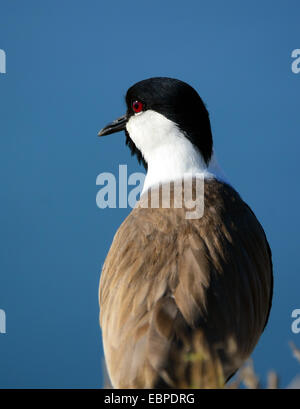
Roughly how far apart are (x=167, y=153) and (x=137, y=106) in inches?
22.0

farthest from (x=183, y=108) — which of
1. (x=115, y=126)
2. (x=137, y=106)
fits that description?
(x=115, y=126)

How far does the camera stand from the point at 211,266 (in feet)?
12.0

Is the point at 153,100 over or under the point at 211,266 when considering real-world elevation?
over

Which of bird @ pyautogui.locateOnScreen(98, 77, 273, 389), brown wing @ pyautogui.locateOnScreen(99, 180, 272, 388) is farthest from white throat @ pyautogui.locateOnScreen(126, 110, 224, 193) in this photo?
brown wing @ pyautogui.locateOnScreen(99, 180, 272, 388)

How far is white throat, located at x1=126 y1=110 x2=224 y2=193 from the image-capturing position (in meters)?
4.70

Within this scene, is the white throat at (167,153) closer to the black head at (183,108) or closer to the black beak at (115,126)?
the black head at (183,108)

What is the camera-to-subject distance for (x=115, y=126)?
5641mm

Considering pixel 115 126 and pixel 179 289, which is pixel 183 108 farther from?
pixel 179 289

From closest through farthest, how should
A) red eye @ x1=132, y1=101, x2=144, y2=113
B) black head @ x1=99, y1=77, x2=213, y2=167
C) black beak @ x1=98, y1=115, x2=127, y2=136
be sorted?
black head @ x1=99, y1=77, x2=213, y2=167 < red eye @ x1=132, y1=101, x2=144, y2=113 < black beak @ x1=98, y1=115, x2=127, y2=136

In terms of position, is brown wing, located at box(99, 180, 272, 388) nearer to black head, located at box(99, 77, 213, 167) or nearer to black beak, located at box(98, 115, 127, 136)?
black head, located at box(99, 77, 213, 167)

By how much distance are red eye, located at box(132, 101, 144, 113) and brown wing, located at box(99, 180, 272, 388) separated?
1.09 metres
